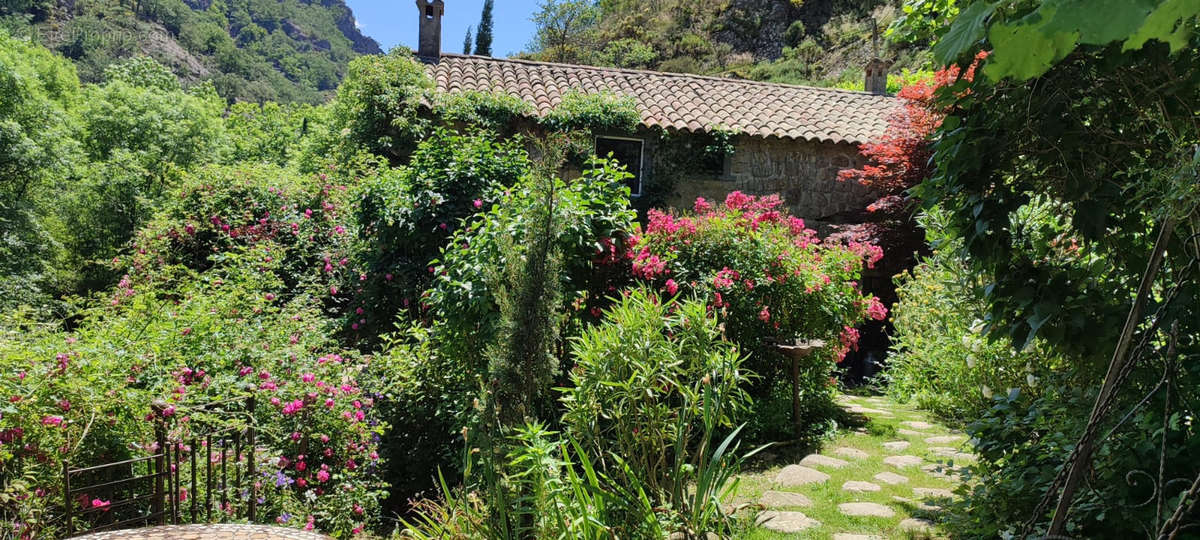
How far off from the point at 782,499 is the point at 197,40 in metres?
80.0

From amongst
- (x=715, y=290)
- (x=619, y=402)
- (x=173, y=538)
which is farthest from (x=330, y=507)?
(x=715, y=290)

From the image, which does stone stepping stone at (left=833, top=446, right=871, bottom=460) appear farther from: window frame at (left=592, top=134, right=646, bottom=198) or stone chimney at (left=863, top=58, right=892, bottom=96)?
stone chimney at (left=863, top=58, right=892, bottom=96)

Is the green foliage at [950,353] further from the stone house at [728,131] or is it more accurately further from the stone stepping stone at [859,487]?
the stone house at [728,131]

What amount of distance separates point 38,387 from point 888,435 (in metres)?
5.53

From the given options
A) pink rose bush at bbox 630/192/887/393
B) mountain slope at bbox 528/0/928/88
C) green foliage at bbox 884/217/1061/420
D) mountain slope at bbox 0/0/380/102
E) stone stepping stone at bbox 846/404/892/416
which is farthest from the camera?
mountain slope at bbox 0/0/380/102

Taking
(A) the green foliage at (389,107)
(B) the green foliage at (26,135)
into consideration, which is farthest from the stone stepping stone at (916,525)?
(B) the green foliage at (26,135)

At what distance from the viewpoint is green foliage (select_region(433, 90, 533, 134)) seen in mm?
9711

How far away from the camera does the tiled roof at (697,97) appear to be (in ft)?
35.4

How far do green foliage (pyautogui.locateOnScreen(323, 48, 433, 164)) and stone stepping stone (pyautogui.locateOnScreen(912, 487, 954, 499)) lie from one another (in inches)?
314

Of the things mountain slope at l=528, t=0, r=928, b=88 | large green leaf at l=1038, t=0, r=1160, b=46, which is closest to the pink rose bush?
large green leaf at l=1038, t=0, r=1160, b=46

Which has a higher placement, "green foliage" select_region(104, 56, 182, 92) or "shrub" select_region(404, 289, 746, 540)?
"green foliage" select_region(104, 56, 182, 92)

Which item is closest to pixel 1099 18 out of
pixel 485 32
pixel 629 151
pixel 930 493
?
pixel 930 493

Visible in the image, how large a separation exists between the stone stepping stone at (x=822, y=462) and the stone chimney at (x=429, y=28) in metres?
9.91

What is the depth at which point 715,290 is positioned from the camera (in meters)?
5.33
